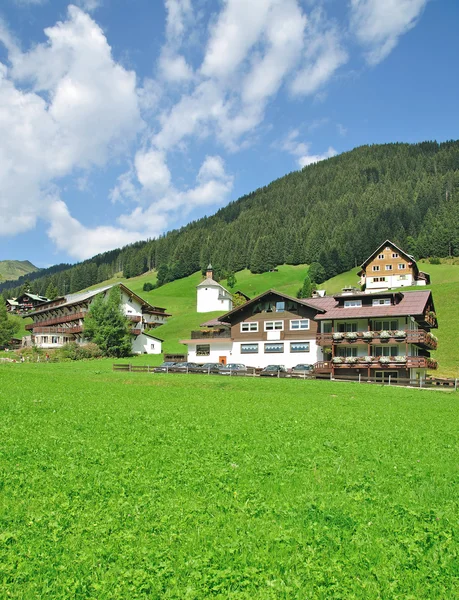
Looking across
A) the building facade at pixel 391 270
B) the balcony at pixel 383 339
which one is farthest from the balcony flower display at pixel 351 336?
the building facade at pixel 391 270

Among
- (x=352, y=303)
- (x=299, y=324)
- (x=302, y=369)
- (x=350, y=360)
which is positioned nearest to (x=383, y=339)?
(x=350, y=360)

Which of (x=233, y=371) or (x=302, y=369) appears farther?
(x=302, y=369)

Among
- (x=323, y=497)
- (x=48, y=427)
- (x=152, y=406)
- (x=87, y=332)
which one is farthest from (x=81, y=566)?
(x=87, y=332)

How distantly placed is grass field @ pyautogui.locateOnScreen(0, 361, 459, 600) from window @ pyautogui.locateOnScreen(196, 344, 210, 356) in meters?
44.0

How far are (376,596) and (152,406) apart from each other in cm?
1663

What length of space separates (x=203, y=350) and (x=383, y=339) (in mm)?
23995

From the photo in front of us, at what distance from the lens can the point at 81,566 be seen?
7.09 meters

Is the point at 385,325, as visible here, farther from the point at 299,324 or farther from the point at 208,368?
the point at 208,368

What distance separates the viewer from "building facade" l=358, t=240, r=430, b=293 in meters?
115

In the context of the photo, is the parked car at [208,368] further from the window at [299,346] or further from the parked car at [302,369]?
the window at [299,346]

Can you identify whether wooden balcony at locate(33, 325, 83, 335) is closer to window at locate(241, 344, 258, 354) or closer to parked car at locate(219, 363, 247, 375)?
window at locate(241, 344, 258, 354)

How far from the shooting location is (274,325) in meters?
59.4

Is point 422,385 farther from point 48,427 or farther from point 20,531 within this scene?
point 20,531

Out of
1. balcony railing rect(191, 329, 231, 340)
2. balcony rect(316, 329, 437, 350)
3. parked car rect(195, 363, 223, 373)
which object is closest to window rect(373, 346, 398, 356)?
balcony rect(316, 329, 437, 350)
